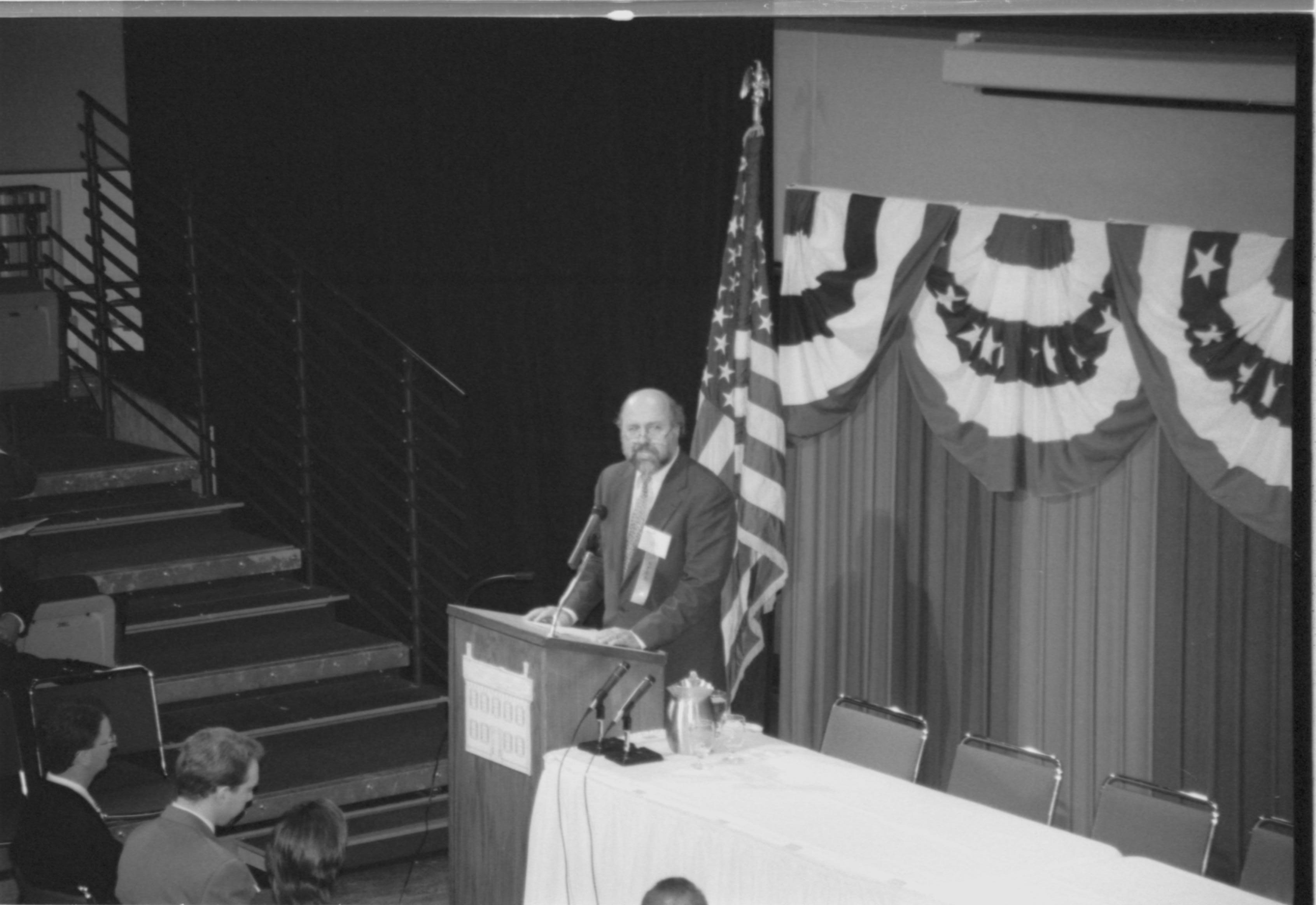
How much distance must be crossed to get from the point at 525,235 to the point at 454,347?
0.62 m

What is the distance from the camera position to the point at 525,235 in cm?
800

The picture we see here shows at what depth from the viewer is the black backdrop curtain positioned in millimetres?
7855

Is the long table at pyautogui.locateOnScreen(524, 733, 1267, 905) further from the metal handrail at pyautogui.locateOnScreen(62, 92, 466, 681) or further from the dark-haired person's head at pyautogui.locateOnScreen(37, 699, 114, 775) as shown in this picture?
the metal handrail at pyautogui.locateOnScreen(62, 92, 466, 681)

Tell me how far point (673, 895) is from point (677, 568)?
7.44 feet

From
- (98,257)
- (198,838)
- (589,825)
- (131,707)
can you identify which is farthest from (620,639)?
(98,257)

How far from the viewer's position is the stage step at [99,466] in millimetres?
7562

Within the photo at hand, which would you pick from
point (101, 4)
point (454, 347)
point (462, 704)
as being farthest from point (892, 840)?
point (454, 347)

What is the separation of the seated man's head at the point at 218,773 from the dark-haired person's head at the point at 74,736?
0.63m

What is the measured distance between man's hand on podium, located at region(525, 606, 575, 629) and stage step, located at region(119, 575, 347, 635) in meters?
2.38

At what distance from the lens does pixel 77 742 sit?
190 inches

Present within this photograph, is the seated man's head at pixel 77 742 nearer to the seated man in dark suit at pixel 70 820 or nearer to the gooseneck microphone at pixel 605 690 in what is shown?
the seated man in dark suit at pixel 70 820

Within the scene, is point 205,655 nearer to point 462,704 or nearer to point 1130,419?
point 462,704

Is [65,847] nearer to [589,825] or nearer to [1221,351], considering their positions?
[589,825]

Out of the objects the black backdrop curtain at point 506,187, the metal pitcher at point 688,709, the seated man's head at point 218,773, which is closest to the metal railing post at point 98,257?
the black backdrop curtain at point 506,187
